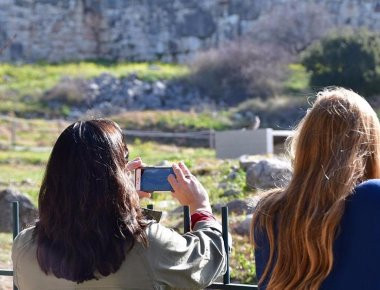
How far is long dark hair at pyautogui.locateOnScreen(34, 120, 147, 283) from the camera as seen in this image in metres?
2.66

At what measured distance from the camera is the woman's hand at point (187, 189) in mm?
2941

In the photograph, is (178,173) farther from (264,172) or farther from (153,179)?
(264,172)

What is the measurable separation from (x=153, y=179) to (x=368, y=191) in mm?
757

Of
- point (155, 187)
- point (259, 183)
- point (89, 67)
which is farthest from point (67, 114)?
point (155, 187)

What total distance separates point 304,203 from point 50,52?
1433 inches

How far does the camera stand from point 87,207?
8.82 ft

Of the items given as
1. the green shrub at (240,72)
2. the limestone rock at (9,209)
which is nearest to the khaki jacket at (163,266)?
the limestone rock at (9,209)

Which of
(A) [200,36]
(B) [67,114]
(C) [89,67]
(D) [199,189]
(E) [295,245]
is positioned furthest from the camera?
(A) [200,36]

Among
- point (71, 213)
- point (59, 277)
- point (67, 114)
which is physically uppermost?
point (71, 213)

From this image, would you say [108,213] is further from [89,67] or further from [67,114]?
[89,67]

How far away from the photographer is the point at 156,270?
105 inches

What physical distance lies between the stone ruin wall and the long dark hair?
3436 cm

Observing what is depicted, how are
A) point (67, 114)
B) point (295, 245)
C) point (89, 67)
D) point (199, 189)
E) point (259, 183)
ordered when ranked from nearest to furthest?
1. point (295, 245)
2. point (199, 189)
3. point (259, 183)
4. point (67, 114)
5. point (89, 67)

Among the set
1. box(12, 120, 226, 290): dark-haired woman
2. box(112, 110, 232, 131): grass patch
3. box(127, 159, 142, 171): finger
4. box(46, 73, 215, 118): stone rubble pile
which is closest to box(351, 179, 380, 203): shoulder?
box(12, 120, 226, 290): dark-haired woman
